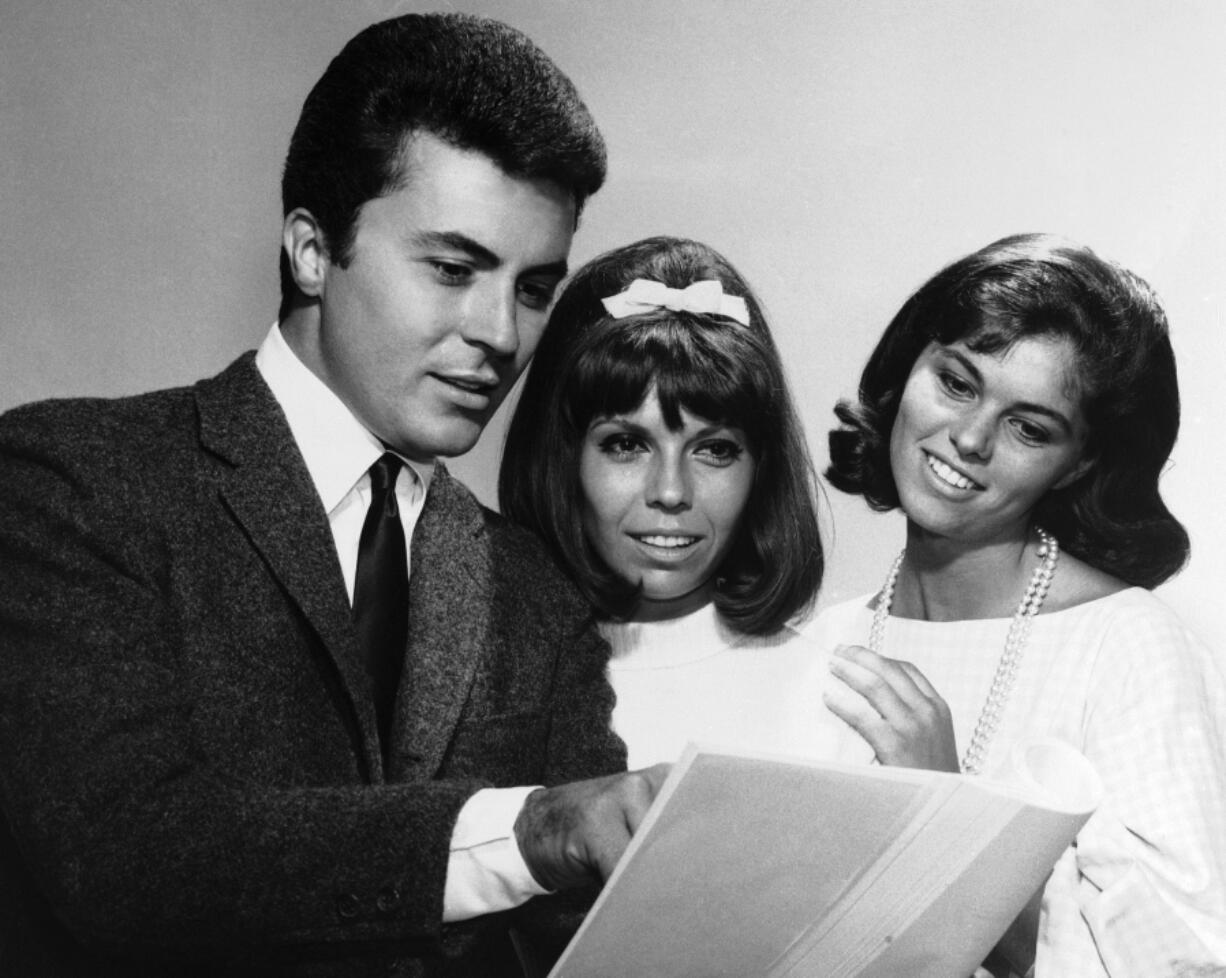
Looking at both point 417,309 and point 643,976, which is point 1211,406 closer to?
point 417,309

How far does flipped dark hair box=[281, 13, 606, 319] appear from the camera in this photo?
5.34ft

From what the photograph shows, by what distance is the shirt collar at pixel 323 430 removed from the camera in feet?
5.27

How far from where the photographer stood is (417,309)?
1.61 meters

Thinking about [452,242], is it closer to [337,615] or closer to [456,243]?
[456,243]

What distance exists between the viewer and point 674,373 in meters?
1.97

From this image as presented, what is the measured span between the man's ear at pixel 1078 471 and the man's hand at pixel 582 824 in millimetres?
1013

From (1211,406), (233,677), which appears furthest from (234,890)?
(1211,406)


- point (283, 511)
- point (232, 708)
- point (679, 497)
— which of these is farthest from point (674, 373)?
point (232, 708)

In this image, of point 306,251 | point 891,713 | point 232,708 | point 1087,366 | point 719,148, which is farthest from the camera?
point 719,148

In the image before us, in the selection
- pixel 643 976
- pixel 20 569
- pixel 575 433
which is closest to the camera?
pixel 643 976

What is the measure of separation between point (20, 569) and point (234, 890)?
37 cm

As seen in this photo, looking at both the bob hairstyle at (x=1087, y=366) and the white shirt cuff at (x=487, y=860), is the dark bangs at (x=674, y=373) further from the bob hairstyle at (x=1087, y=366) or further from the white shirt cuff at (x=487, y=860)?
the white shirt cuff at (x=487, y=860)

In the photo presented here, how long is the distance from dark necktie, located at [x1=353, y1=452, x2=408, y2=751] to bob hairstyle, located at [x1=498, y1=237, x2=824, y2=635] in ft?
1.33

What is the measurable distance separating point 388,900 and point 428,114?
2.82 feet
